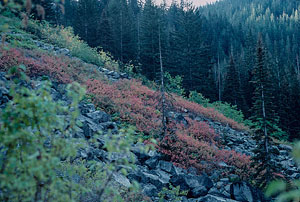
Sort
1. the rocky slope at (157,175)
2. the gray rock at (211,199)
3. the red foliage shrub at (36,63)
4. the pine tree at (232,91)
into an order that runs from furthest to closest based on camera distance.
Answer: the pine tree at (232,91), the red foliage shrub at (36,63), the gray rock at (211,199), the rocky slope at (157,175)

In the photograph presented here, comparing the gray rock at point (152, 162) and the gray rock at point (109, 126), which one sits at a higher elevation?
the gray rock at point (109, 126)

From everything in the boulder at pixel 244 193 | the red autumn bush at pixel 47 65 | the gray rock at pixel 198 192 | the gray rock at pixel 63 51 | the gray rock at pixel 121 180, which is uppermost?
the gray rock at pixel 63 51

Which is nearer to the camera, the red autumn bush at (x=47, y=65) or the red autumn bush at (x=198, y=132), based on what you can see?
the red autumn bush at (x=47, y=65)

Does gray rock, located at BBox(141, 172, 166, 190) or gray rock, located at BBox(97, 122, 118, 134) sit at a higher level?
gray rock, located at BBox(97, 122, 118, 134)

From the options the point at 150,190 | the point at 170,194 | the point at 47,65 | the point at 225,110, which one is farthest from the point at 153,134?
the point at 225,110

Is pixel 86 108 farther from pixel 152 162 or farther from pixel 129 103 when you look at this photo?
pixel 152 162

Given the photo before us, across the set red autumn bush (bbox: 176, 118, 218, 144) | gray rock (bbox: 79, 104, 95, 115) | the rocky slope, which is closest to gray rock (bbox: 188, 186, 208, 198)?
the rocky slope

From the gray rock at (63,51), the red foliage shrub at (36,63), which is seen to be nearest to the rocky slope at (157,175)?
the red foliage shrub at (36,63)

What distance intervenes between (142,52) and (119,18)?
1049 centimetres

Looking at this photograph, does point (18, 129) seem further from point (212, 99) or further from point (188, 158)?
point (212, 99)

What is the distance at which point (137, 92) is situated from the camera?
18.4m

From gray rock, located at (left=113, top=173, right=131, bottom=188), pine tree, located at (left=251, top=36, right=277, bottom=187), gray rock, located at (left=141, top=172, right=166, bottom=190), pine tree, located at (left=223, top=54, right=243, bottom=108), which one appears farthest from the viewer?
pine tree, located at (left=223, top=54, right=243, bottom=108)

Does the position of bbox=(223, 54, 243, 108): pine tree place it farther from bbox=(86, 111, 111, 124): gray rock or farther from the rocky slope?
bbox=(86, 111, 111, 124): gray rock

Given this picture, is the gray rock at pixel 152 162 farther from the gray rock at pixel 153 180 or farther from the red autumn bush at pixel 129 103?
the red autumn bush at pixel 129 103
